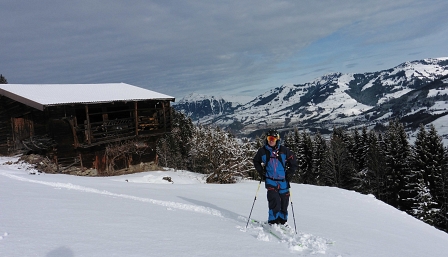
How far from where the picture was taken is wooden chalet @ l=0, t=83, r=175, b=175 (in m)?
19.4

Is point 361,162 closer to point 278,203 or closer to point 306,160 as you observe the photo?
point 306,160

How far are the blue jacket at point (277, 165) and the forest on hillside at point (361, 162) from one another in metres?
15.9

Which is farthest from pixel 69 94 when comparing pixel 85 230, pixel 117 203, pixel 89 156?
pixel 85 230

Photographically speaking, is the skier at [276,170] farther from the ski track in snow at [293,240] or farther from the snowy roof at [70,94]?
the snowy roof at [70,94]

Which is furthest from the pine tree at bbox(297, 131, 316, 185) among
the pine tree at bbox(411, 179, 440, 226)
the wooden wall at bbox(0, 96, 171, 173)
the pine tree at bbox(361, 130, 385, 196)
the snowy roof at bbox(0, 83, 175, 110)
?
the snowy roof at bbox(0, 83, 175, 110)

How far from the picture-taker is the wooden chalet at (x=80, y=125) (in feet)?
63.7

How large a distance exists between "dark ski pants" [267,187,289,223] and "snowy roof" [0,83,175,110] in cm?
1536

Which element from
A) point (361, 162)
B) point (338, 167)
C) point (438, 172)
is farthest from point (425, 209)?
point (361, 162)

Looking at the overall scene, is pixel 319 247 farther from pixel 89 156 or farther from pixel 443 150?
pixel 443 150

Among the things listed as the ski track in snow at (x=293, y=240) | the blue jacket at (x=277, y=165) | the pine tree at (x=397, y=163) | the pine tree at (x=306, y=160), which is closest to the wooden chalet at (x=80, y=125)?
the blue jacket at (x=277, y=165)

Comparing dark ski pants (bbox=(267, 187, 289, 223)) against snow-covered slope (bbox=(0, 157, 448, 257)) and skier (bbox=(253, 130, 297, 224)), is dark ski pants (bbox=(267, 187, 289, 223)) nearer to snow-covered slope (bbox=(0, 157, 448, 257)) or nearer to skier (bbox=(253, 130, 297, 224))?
skier (bbox=(253, 130, 297, 224))

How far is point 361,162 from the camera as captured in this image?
51.5 meters

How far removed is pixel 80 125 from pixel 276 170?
57.3 feet

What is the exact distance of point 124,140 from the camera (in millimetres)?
22484
